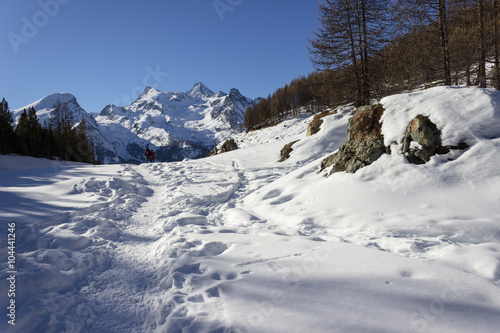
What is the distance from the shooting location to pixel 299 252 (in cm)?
353

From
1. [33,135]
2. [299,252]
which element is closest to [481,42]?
[299,252]

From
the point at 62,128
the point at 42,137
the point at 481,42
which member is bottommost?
the point at 481,42

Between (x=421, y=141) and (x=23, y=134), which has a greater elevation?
(x=23, y=134)

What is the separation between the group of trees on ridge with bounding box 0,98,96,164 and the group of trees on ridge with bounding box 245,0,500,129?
1360 inches

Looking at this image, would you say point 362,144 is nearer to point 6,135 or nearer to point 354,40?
point 354,40

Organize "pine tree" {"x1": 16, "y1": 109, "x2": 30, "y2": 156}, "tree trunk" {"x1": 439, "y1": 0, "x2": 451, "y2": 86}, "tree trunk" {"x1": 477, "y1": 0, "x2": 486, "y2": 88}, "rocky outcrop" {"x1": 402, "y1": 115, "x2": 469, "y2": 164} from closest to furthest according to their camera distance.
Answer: "rocky outcrop" {"x1": 402, "y1": 115, "x2": 469, "y2": 164}
"tree trunk" {"x1": 477, "y1": 0, "x2": 486, "y2": 88}
"tree trunk" {"x1": 439, "y1": 0, "x2": 451, "y2": 86}
"pine tree" {"x1": 16, "y1": 109, "x2": 30, "y2": 156}

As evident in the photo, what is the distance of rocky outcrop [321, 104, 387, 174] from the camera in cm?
602

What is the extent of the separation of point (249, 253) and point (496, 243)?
346 centimetres

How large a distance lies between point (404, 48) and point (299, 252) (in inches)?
537

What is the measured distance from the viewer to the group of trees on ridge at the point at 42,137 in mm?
29925

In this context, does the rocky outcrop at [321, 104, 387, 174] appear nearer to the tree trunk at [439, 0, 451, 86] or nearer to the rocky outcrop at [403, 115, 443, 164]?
the rocky outcrop at [403, 115, 443, 164]

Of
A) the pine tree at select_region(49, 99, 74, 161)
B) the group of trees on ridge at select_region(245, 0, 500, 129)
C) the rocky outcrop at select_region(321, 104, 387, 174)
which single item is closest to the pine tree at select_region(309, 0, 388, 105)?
the group of trees on ridge at select_region(245, 0, 500, 129)

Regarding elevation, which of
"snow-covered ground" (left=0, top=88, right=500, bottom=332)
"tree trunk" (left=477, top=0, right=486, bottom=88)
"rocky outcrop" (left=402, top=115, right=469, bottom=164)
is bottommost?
"snow-covered ground" (left=0, top=88, right=500, bottom=332)

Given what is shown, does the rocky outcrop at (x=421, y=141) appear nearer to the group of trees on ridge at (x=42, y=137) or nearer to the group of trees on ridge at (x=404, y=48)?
the group of trees on ridge at (x=404, y=48)
